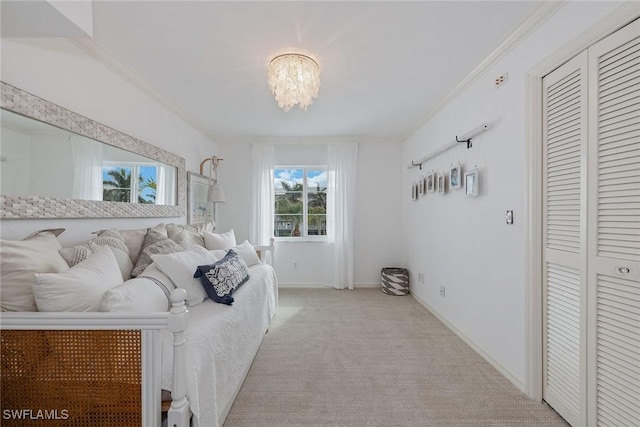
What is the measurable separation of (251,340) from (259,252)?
1.54m

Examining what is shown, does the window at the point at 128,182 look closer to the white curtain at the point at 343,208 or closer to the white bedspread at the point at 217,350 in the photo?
the white bedspread at the point at 217,350

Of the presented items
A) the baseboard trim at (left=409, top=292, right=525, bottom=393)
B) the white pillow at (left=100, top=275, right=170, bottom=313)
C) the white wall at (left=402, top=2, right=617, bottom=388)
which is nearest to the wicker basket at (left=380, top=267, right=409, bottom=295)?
the baseboard trim at (left=409, top=292, right=525, bottom=393)

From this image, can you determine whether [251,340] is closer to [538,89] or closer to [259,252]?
[259,252]

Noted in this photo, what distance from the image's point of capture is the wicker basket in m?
4.17

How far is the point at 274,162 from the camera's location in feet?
15.2

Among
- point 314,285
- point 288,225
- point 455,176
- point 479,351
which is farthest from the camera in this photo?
point 288,225

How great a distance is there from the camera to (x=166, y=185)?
3.01 m

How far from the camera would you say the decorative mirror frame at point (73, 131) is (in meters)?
1.47

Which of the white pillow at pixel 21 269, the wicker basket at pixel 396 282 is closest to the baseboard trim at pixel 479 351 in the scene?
the wicker basket at pixel 396 282

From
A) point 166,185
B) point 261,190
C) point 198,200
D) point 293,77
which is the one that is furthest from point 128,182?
point 261,190

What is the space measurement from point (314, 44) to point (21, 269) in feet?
6.96

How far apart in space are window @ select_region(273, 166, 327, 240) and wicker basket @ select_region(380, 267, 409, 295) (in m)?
1.26

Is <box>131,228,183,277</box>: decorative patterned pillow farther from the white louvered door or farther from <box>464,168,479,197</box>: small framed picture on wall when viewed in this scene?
the white louvered door

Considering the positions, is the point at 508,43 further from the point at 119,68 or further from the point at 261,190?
the point at 261,190
